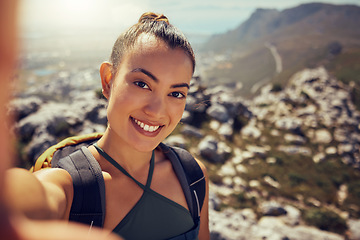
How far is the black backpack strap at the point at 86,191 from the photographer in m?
1.72

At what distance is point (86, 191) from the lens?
1.79m

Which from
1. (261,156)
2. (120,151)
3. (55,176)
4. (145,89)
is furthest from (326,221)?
(55,176)

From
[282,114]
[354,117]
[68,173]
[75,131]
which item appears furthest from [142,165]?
[354,117]

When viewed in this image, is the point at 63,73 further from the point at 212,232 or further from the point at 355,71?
the point at 212,232

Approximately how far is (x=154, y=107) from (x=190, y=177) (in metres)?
1.08

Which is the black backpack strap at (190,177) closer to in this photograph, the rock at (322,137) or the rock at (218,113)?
the rock at (218,113)

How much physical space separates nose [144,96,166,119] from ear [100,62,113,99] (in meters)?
0.57

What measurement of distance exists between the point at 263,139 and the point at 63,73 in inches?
7124

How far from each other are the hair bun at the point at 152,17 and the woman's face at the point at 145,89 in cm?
41

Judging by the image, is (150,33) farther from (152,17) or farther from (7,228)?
(7,228)

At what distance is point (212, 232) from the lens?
5.88m

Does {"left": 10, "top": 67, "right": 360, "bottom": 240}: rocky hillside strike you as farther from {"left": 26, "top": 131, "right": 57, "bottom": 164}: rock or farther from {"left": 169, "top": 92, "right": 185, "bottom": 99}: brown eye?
{"left": 169, "top": 92, "right": 185, "bottom": 99}: brown eye

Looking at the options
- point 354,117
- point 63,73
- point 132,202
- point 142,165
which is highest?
point 142,165

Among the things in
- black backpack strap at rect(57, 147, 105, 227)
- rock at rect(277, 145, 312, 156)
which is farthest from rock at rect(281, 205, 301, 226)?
black backpack strap at rect(57, 147, 105, 227)
